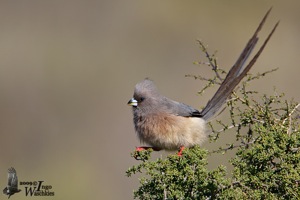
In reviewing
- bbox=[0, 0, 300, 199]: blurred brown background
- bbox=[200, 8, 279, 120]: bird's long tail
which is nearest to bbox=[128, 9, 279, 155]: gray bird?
bbox=[200, 8, 279, 120]: bird's long tail

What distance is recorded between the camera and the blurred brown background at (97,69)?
12.4 m

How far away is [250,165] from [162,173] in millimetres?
643

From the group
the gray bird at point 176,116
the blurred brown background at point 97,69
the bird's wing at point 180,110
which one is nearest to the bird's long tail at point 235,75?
the gray bird at point 176,116

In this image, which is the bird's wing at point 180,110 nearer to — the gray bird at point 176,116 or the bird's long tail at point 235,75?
the gray bird at point 176,116

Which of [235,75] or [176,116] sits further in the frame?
[176,116]

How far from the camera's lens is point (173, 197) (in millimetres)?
4301

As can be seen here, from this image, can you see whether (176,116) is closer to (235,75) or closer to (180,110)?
(180,110)

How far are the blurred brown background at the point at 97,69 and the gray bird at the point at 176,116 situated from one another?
5026 mm

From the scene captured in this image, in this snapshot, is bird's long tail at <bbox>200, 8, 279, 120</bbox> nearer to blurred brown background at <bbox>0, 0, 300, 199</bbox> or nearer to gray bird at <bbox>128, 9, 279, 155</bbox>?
gray bird at <bbox>128, 9, 279, 155</bbox>

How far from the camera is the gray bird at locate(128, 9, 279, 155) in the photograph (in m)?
5.62

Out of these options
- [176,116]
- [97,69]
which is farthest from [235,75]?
Answer: [97,69]

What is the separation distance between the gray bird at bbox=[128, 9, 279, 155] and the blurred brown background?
5026 millimetres

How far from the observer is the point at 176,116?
5934 mm

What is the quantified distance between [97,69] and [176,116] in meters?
9.48
